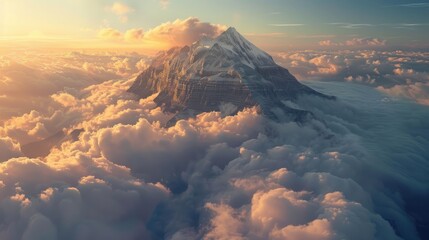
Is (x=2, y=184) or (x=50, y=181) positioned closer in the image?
(x=2, y=184)

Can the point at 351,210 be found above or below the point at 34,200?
below

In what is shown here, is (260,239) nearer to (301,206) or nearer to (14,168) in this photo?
(301,206)

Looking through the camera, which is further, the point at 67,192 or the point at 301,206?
the point at 301,206

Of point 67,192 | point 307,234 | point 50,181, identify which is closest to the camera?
point 307,234

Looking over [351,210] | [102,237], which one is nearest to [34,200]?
[102,237]

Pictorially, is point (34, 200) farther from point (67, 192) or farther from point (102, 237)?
point (102, 237)

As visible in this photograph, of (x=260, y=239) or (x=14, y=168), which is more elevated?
(x=14, y=168)

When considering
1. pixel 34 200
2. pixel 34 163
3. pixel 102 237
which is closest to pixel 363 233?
pixel 102 237

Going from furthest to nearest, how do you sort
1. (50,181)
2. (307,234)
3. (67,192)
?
1. (50,181)
2. (67,192)
3. (307,234)

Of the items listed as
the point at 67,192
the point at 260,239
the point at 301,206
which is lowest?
the point at 260,239
